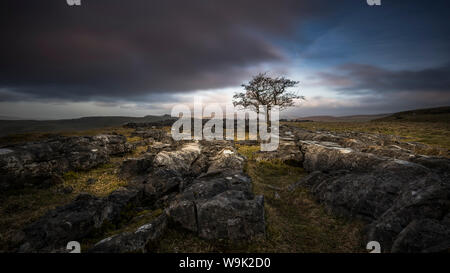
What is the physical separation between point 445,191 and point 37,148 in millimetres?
24824

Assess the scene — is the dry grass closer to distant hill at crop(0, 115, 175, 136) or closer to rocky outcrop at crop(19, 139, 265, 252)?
rocky outcrop at crop(19, 139, 265, 252)

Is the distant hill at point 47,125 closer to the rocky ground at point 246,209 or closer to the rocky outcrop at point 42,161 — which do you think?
the rocky outcrop at point 42,161

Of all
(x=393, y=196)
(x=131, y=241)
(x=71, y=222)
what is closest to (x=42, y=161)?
(x=71, y=222)

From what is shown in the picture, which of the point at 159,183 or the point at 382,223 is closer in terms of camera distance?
the point at 382,223

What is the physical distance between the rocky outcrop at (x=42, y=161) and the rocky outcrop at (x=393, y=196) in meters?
18.1

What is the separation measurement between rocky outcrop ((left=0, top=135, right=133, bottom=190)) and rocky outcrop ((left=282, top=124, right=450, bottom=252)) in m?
18.1

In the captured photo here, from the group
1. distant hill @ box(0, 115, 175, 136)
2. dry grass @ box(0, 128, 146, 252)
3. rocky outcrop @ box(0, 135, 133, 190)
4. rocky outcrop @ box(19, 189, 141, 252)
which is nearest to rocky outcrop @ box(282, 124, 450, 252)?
rocky outcrop @ box(19, 189, 141, 252)

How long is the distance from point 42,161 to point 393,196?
2289 cm

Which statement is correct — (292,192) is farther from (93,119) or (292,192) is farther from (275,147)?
(93,119)

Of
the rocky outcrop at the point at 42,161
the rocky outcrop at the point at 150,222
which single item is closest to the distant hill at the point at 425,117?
the rocky outcrop at the point at 150,222

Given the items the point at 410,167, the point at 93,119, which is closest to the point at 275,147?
the point at 410,167

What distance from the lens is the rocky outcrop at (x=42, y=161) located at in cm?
1156
